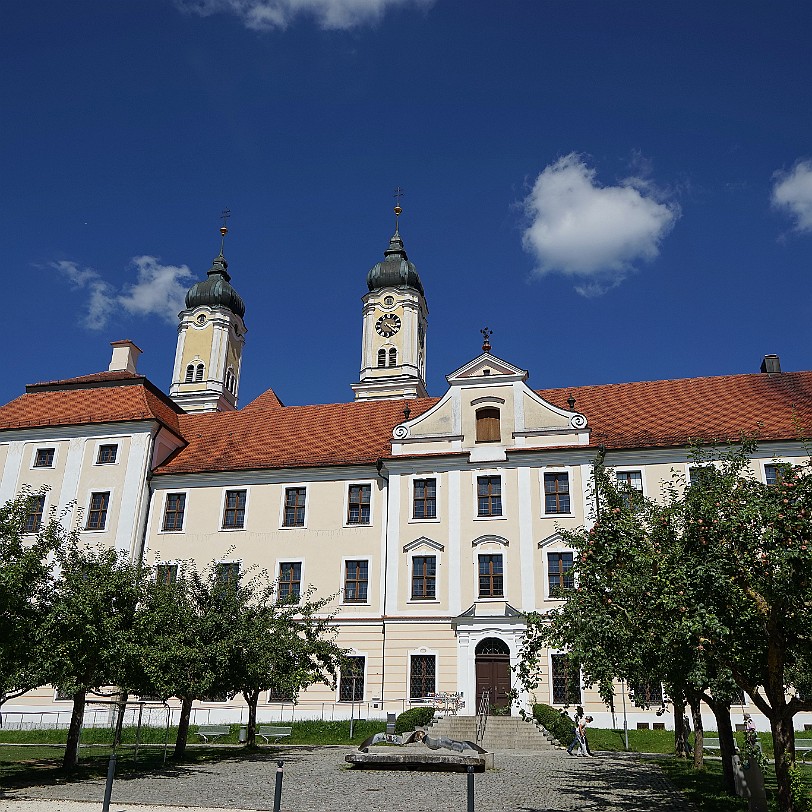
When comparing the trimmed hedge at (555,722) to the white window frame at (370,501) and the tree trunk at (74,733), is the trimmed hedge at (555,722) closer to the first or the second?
the white window frame at (370,501)

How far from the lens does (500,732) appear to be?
2753 cm

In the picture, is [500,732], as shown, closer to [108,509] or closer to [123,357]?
[108,509]

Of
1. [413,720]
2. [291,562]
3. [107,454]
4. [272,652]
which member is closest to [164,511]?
[107,454]

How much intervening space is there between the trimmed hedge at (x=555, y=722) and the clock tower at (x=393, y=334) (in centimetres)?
4153

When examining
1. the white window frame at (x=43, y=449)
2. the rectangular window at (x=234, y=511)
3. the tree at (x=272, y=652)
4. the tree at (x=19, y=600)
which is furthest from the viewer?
the white window frame at (x=43, y=449)

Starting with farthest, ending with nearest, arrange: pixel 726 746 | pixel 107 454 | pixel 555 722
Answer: pixel 107 454 < pixel 555 722 < pixel 726 746

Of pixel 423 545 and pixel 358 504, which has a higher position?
pixel 358 504

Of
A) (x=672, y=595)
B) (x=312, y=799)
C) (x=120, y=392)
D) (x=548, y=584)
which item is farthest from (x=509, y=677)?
(x=120, y=392)

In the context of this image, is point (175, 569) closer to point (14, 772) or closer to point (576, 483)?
point (14, 772)

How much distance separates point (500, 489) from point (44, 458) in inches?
871

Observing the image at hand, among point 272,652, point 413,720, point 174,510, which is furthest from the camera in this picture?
point 174,510

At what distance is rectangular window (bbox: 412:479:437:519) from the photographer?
34.9 m

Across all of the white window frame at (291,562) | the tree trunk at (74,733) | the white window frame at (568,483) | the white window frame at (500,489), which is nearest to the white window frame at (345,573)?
the white window frame at (291,562)

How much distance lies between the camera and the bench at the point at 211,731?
28.6m
